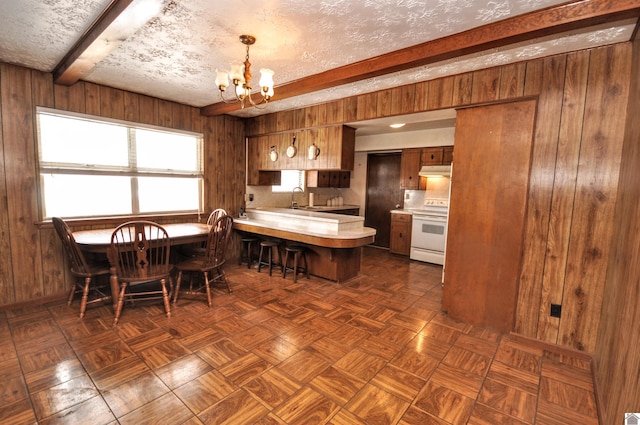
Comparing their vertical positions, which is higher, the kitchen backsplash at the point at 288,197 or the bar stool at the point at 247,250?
the kitchen backsplash at the point at 288,197

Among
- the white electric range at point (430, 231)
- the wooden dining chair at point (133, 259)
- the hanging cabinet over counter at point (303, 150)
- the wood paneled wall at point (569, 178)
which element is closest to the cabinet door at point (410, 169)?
the white electric range at point (430, 231)

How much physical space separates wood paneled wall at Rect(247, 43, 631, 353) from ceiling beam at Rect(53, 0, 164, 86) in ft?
8.50

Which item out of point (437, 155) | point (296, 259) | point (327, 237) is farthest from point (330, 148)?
point (437, 155)

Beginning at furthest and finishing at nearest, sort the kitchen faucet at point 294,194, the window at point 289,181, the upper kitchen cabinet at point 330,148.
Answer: the kitchen faucet at point 294,194 → the window at point 289,181 → the upper kitchen cabinet at point 330,148

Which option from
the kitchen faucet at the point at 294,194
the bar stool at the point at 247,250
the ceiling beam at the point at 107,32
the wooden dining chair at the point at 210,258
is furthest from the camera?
the kitchen faucet at the point at 294,194

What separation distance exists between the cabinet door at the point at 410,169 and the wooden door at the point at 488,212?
93.2 inches

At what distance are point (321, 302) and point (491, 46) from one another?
273 cm

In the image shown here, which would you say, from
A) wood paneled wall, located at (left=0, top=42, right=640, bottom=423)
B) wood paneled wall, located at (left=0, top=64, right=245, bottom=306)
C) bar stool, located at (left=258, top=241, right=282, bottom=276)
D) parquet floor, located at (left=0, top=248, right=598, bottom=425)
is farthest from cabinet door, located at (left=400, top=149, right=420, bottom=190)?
wood paneled wall, located at (left=0, top=64, right=245, bottom=306)

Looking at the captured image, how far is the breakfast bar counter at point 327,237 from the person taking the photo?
139 inches

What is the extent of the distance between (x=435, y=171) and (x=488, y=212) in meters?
2.30

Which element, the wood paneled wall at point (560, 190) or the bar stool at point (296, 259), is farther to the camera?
the bar stool at point (296, 259)

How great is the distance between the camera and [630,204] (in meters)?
1.66

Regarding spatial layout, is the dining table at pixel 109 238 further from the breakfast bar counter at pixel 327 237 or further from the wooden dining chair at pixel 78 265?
the breakfast bar counter at pixel 327 237

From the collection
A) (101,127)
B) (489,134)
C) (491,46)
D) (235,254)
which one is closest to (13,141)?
(101,127)
